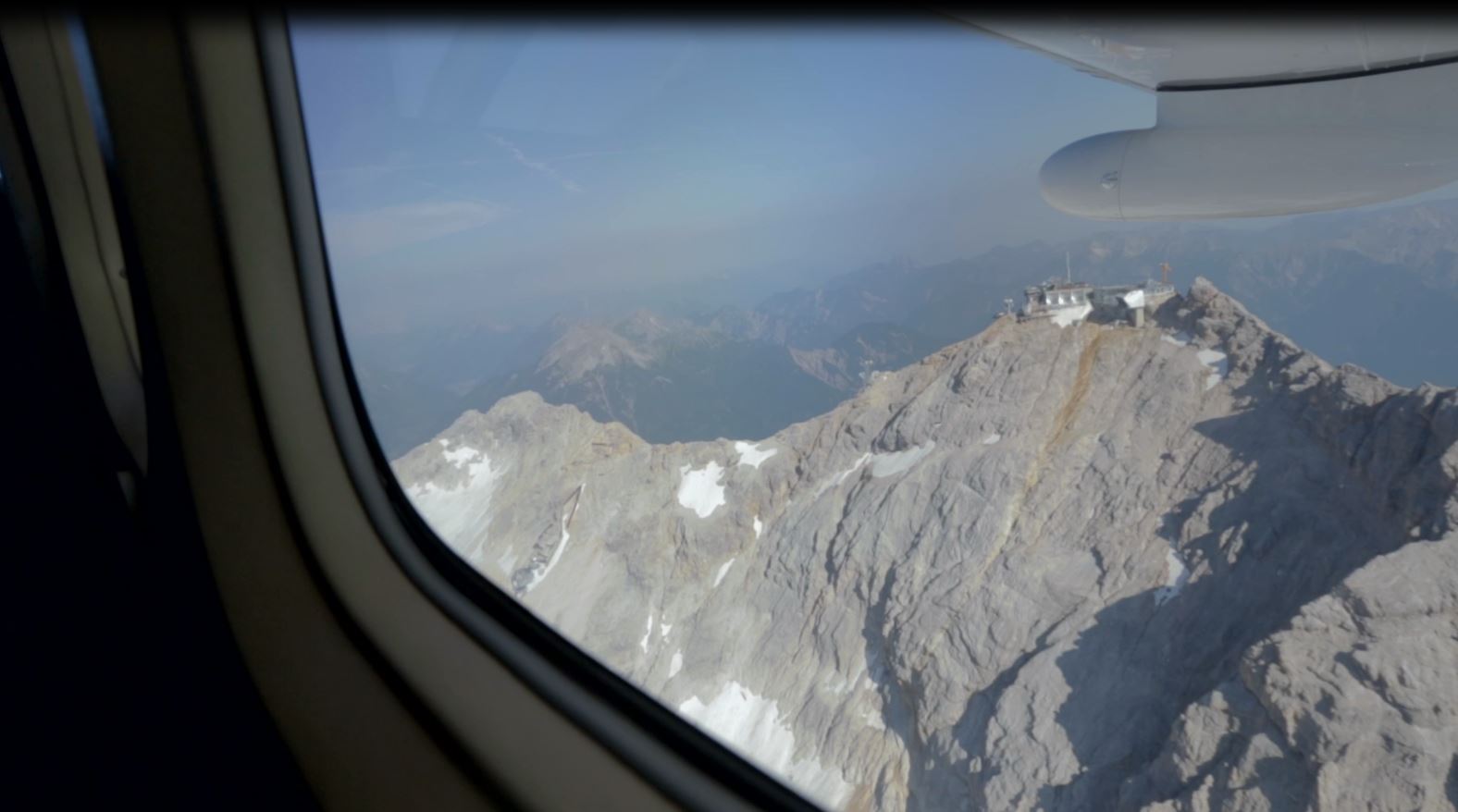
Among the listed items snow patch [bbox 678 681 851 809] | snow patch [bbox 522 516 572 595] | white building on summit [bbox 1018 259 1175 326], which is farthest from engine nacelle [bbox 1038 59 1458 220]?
snow patch [bbox 522 516 572 595]

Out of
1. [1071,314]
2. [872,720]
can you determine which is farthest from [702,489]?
[1071,314]

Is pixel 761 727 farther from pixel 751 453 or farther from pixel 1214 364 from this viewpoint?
pixel 1214 364

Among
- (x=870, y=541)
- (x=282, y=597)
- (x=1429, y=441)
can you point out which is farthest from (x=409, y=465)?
(x=870, y=541)

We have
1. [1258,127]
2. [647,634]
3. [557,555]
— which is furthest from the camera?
[647,634]

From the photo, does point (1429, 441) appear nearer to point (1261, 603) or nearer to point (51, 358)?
point (1261, 603)

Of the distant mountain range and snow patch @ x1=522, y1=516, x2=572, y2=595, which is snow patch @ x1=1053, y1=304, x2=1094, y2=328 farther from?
snow patch @ x1=522, y1=516, x2=572, y2=595
